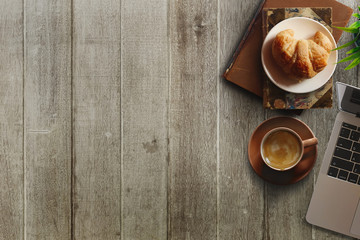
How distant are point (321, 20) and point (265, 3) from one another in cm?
15

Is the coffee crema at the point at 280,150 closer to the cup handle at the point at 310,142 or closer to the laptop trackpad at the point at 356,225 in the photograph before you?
the cup handle at the point at 310,142

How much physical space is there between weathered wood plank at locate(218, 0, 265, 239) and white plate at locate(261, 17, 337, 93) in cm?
9

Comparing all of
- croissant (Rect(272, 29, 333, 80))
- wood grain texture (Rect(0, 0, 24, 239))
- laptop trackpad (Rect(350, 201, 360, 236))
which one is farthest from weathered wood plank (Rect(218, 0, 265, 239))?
wood grain texture (Rect(0, 0, 24, 239))

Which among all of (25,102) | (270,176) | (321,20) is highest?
(321,20)

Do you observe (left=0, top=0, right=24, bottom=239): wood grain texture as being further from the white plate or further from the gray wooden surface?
the white plate

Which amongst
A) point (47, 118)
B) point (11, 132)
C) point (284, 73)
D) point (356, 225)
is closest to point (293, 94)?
point (284, 73)

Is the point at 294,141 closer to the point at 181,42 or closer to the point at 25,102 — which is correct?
the point at 181,42

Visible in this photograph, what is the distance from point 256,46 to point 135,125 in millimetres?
380

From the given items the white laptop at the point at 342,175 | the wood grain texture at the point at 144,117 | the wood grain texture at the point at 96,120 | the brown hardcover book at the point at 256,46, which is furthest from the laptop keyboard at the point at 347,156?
the wood grain texture at the point at 96,120

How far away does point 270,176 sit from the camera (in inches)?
39.6

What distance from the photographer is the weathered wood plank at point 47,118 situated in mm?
1043

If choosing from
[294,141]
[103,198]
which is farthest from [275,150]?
[103,198]

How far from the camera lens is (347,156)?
0.98 meters

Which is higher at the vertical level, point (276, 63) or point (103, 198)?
point (276, 63)
